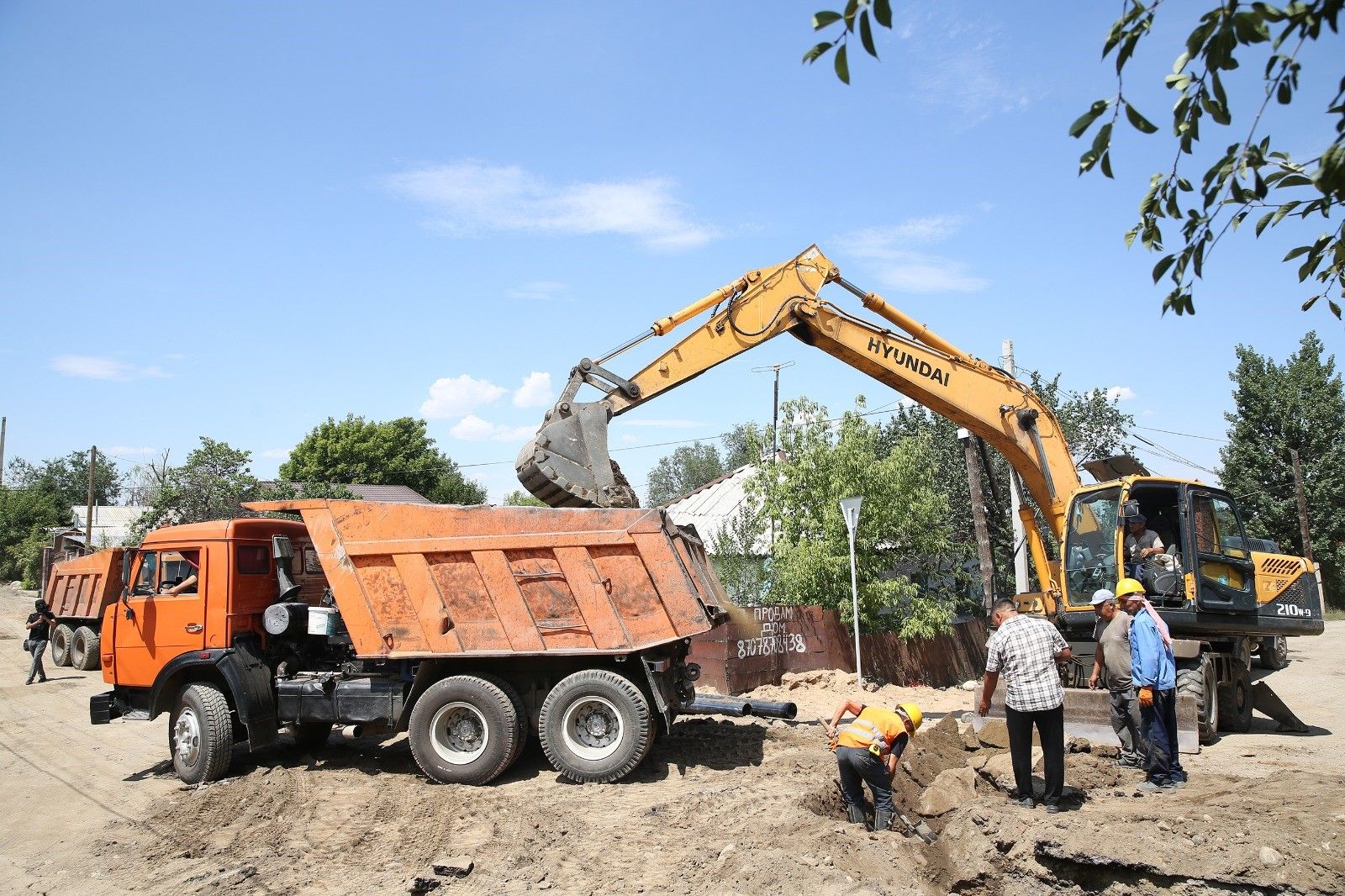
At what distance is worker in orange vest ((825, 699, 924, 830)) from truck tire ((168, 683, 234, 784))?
6316mm

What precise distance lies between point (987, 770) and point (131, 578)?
9.21 m

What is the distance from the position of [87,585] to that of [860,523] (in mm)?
17261

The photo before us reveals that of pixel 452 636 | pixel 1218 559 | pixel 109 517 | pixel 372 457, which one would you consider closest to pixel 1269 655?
pixel 1218 559

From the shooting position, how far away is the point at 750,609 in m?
15.6

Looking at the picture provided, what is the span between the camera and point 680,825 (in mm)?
7566

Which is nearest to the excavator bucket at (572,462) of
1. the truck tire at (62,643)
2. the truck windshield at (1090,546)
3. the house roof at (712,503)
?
the truck windshield at (1090,546)

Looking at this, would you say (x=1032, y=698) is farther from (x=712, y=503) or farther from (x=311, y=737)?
(x=712, y=503)

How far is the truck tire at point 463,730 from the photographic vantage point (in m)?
9.17

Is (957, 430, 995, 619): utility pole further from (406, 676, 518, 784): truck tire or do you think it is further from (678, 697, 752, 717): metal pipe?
(406, 676, 518, 784): truck tire

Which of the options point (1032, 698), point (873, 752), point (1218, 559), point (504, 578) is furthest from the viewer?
point (1218, 559)

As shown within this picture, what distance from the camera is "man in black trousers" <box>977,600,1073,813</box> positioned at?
7273 mm

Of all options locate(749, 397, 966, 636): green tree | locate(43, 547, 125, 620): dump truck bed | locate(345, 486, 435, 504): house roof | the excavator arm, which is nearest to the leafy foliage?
locate(345, 486, 435, 504): house roof

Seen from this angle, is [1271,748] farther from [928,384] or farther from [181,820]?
[181,820]

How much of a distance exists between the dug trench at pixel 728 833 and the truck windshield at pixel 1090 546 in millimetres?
2873
